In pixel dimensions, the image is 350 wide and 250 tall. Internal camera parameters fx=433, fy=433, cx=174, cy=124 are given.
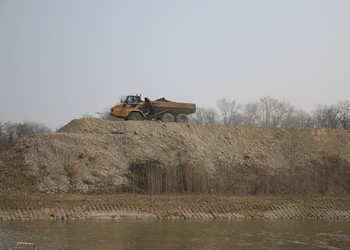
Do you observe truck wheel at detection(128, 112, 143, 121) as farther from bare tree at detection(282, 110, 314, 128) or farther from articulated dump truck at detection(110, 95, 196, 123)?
bare tree at detection(282, 110, 314, 128)

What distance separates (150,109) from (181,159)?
5.65m

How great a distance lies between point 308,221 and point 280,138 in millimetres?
11835

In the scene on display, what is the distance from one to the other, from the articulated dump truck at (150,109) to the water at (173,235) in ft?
40.7

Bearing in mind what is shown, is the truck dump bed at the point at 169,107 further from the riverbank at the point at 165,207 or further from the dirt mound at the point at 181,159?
the riverbank at the point at 165,207

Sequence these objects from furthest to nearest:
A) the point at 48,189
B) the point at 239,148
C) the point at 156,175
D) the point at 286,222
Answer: the point at 239,148
the point at 156,175
the point at 48,189
the point at 286,222

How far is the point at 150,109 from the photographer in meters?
31.4

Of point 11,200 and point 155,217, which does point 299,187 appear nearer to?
point 155,217

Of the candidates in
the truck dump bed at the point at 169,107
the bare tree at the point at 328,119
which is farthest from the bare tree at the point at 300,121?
the truck dump bed at the point at 169,107

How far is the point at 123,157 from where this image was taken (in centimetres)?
2683

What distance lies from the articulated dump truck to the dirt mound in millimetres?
963

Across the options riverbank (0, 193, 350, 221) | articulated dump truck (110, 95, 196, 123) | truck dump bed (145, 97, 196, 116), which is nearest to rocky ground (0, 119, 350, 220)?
riverbank (0, 193, 350, 221)

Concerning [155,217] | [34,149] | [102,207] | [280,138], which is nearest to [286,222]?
[155,217]

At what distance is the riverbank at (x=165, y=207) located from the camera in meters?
19.6

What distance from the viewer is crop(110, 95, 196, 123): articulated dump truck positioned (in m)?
30.7
